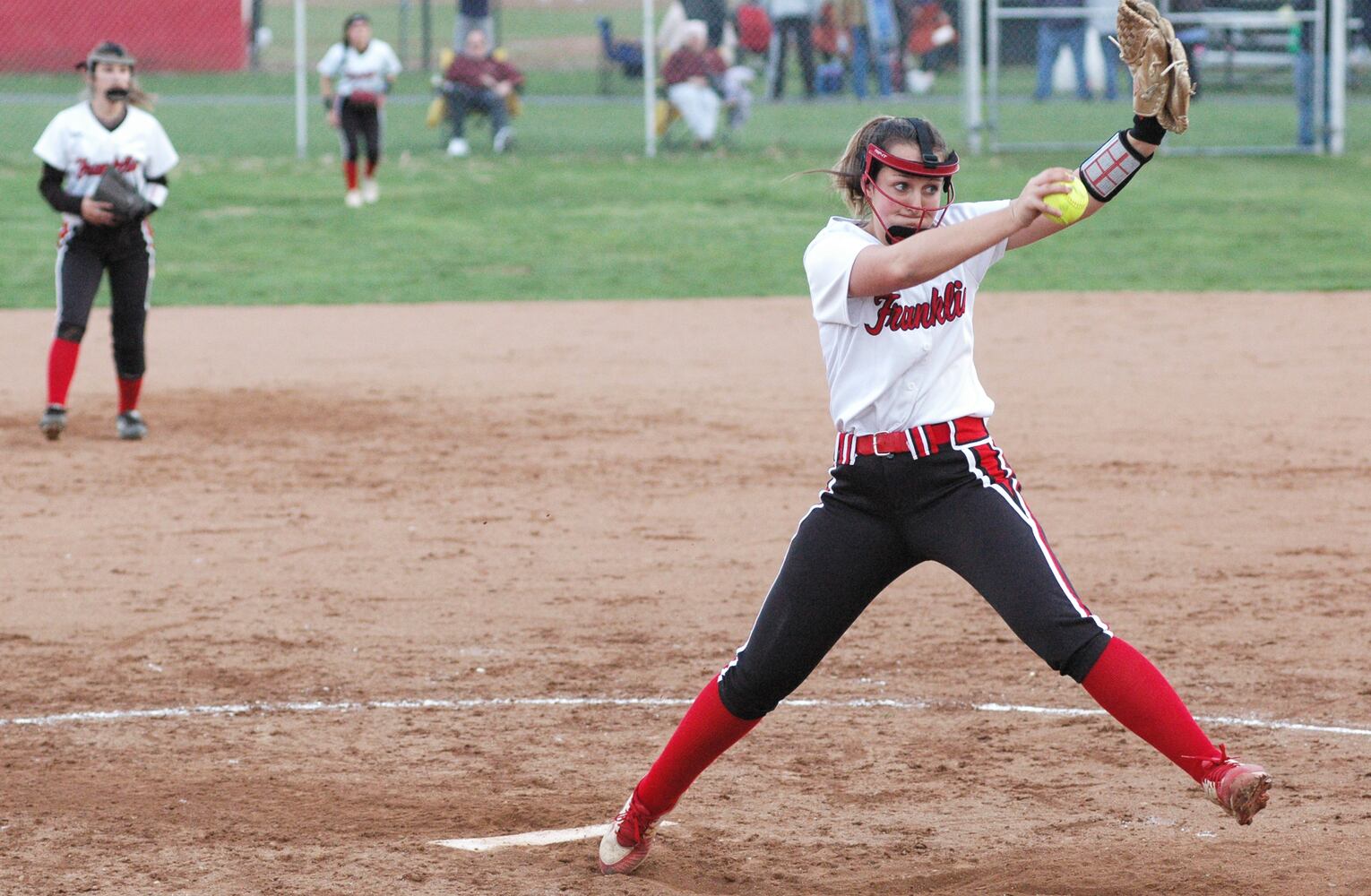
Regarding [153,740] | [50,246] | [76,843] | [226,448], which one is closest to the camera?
[76,843]

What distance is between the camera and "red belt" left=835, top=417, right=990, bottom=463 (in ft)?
15.1

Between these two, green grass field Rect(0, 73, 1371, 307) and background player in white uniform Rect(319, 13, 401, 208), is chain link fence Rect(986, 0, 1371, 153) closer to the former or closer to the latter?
green grass field Rect(0, 73, 1371, 307)

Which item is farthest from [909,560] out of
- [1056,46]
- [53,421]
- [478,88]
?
[1056,46]

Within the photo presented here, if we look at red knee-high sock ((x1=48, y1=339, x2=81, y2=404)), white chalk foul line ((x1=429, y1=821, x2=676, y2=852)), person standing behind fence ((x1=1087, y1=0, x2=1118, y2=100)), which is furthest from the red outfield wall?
white chalk foul line ((x1=429, y1=821, x2=676, y2=852))

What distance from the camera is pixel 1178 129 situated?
4.45 m

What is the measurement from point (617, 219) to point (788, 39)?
337 inches

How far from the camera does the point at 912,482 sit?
181 inches

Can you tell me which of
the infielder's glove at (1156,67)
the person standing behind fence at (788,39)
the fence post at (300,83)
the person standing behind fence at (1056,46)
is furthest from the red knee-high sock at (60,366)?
the person standing behind fence at (788,39)

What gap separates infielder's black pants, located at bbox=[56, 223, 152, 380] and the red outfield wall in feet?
68.4

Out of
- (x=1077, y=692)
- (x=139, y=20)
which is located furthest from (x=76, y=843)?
(x=139, y=20)

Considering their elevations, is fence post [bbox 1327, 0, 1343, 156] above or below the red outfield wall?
below

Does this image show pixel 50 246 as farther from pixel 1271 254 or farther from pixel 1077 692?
pixel 1077 692

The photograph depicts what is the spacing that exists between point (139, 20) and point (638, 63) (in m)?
8.40

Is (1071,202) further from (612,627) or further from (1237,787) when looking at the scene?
(612,627)
